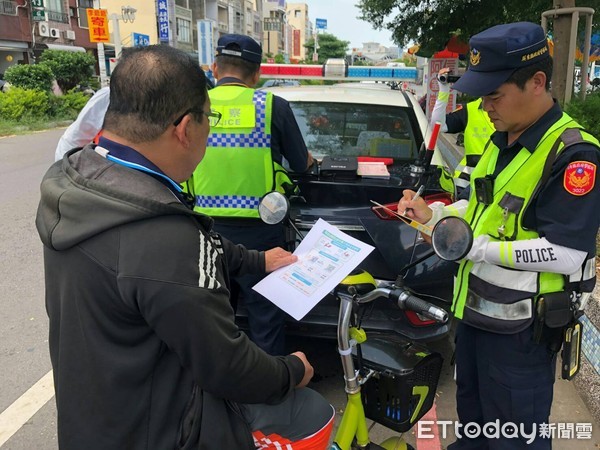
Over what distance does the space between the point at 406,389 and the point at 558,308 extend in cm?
56

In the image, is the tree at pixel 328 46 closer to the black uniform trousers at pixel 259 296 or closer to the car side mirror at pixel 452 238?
the black uniform trousers at pixel 259 296

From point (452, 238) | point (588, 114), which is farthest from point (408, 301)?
point (588, 114)

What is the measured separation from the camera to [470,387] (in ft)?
6.86

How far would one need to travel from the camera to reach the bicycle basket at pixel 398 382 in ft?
5.21

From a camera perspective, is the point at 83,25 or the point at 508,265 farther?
the point at 83,25

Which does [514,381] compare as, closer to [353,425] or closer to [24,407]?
[353,425]

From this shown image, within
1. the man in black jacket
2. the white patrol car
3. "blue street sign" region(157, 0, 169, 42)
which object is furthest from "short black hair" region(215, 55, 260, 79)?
"blue street sign" region(157, 0, 169, 42)

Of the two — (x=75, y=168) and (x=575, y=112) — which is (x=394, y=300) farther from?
(x=575, y=112)

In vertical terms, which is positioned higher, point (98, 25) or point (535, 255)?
point (98, 25)

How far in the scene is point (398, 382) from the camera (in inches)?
62.1

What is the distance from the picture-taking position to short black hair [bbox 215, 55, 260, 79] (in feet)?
8.74

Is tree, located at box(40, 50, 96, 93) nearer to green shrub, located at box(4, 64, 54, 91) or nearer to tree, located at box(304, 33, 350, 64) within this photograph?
green shrub, located at box(4, 64, 54, 91)

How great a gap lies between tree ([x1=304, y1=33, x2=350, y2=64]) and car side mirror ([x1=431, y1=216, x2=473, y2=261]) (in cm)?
7542

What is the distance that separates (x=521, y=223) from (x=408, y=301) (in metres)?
0.46
